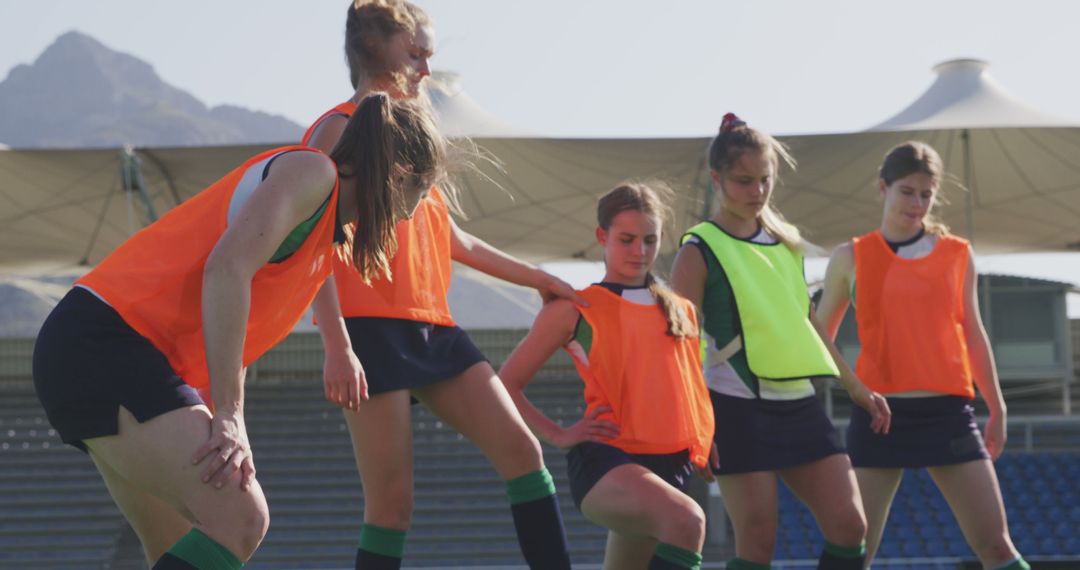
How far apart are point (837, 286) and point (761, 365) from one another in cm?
88

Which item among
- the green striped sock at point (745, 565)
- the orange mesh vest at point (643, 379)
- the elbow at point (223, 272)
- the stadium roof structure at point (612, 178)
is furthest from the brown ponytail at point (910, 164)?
the stadium roof structure at point (612, 178)

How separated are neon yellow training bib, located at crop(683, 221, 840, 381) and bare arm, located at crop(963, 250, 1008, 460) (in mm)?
796

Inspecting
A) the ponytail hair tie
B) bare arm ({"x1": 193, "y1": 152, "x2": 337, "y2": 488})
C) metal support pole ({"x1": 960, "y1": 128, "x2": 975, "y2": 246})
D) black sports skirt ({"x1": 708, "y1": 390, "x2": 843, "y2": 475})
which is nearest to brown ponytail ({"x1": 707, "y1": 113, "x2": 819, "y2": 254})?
the ponytail hair tie

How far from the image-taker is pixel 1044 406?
19.7 m

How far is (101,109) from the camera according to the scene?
183875 mm

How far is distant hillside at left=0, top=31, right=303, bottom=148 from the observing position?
168000 millimetres

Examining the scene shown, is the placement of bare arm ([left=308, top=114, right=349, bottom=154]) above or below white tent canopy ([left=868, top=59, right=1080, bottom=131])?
below

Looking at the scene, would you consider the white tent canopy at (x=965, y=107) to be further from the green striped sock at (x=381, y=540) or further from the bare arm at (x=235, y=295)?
the bare arm at (x=235, y=295)

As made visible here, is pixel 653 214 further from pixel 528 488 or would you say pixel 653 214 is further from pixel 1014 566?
pixel 1014 566

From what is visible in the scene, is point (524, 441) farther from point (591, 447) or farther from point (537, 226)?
point (537, 226)

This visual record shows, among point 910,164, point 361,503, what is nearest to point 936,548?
point 361,503

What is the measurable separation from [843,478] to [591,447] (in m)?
0.77

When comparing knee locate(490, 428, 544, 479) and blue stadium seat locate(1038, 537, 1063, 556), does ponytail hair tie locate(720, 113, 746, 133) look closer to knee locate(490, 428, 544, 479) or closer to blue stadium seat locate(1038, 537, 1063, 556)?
knee locate(490, 428, 544, 479)

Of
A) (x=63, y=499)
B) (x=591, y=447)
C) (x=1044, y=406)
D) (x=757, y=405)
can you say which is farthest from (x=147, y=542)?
(x=1044, y=406)
